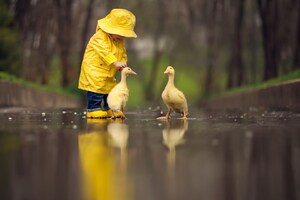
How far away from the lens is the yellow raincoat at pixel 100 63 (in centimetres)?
1431

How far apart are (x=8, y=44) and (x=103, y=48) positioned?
37.2 feet

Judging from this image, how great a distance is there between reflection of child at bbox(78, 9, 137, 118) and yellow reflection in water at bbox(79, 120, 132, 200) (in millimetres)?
3747

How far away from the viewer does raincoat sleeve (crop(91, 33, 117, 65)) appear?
14133 millimetres

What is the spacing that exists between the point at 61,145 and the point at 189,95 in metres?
66.6

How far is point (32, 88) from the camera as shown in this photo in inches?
974

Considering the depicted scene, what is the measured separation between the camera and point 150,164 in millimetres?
6812

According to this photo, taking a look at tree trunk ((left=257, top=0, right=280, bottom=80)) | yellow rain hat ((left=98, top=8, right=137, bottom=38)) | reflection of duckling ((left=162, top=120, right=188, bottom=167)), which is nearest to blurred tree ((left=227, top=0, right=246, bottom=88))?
tree trunk ((left=257, top=0, right=280, bottom=80))

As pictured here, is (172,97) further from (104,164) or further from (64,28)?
(64,28)

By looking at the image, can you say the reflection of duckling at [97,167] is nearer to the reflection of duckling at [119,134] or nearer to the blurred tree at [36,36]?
the reflection of duckling at [119,134]

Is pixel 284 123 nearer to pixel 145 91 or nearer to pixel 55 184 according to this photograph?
pixel 55 184

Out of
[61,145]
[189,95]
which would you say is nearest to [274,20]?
[61,145]

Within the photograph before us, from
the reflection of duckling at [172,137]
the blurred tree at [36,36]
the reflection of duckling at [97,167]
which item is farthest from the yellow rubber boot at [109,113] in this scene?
the blurred tree at [36,36]

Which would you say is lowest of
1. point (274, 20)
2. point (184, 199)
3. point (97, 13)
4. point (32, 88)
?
point (184, 199)

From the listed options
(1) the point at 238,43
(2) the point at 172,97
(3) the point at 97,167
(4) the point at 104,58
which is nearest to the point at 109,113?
(4) the point at 104,58
